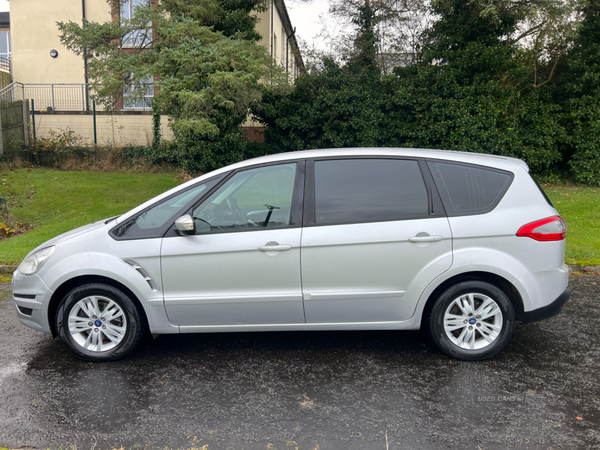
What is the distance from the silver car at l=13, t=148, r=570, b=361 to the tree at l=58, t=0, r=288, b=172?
328 inches

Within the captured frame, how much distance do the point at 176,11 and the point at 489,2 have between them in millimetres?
8527

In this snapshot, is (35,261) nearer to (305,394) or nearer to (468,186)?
(305,394)

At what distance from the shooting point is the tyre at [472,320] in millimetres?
3988

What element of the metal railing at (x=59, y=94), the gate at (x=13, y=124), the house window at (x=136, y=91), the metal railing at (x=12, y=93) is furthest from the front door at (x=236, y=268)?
the metal railing at (x=59, y=94)

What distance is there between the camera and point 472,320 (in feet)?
13.2

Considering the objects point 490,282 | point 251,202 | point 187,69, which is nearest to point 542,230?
point 490,282

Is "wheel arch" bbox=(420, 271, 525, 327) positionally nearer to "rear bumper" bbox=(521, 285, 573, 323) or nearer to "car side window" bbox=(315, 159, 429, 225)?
"rear bumper" bbox=(521, 285, 573, 323)

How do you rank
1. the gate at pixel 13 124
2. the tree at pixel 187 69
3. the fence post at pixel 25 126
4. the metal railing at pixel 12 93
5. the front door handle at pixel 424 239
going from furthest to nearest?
the fence post at pixel 25 126
the metal railing at pixel 12 93
the gate at pixel 13 124
the tree at pixel 187 69
the front door handle at pixel 424 239

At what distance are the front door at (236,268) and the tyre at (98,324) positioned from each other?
416 mm

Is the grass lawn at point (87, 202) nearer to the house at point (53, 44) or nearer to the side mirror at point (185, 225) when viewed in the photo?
the side mirror at point (185, 225)

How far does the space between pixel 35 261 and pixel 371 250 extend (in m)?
2.94

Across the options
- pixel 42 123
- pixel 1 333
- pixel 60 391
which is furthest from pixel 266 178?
pixel 42 123

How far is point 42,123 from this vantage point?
59.1 feet

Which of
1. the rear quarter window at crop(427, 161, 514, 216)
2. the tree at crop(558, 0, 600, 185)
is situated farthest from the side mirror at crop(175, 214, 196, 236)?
the tree at crop(558, 0, 600, 185)
